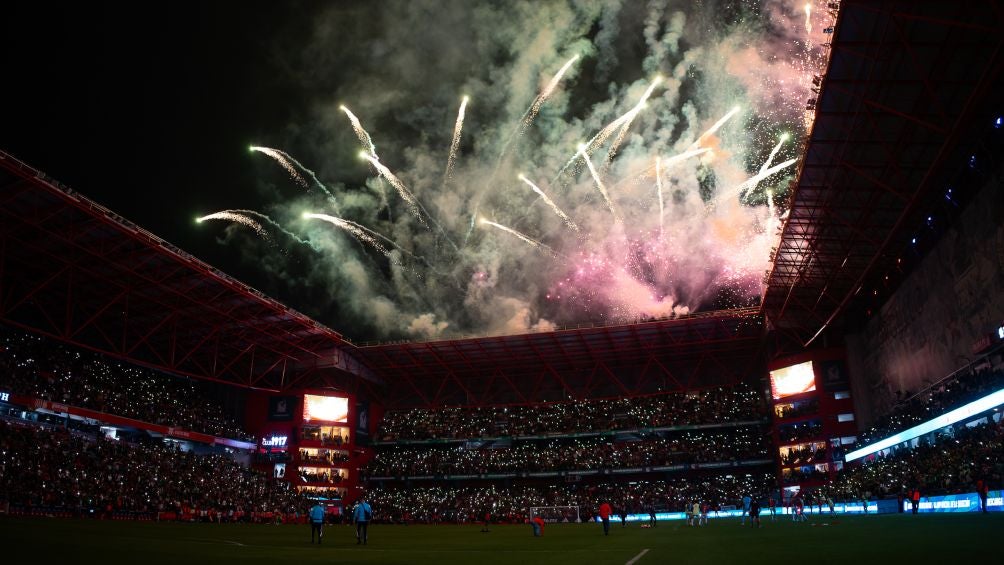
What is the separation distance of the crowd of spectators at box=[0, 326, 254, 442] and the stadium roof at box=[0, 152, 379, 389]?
1636 mm

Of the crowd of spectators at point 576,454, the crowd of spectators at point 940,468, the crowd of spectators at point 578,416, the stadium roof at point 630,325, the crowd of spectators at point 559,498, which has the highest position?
the stadium roof at point 630,325

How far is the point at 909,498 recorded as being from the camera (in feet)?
114

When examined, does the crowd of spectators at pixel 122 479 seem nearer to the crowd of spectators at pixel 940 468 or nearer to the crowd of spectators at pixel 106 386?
the crowd of spectators at pixel 106 386

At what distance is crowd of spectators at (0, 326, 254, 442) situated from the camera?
46.4 meters

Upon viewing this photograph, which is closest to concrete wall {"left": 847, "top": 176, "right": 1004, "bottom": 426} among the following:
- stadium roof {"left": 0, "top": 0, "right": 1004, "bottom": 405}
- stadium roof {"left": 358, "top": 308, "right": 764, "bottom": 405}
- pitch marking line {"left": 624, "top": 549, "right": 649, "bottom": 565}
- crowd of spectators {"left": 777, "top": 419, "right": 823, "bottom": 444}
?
stadium roof {"left": 0, "top": 0, "right": 1004, "bottom": 405}

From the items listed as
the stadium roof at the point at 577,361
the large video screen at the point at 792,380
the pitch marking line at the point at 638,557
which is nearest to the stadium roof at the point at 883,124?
the large video screen at the point at 792,380

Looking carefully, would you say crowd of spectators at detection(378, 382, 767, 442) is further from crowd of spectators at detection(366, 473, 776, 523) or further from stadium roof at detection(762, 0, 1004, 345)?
stadium roof at detection(762, 0, 1004, 345)

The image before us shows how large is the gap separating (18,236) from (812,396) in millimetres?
57178

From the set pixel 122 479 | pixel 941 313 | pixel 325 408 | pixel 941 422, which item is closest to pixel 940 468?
pixel 941 422

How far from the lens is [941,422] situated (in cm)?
3675

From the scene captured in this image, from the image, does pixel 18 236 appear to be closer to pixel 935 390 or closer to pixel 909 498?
pixel 909 498

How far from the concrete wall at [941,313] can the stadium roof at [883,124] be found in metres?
2.58

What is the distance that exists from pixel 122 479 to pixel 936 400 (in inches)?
1990

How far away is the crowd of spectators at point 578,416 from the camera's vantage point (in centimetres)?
6388
